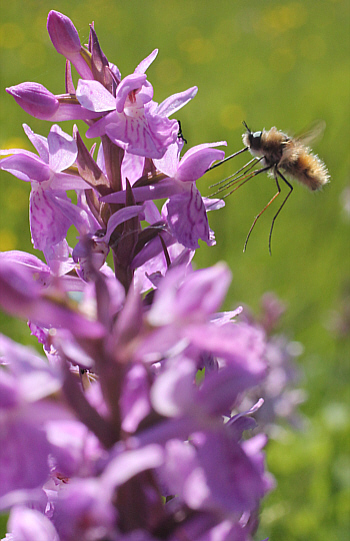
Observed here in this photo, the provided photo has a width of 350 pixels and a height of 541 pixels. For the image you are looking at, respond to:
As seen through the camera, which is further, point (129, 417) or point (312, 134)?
point (312, 134)

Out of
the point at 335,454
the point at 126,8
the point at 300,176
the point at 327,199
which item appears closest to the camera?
the point at 300,176

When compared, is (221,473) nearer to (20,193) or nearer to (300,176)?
(300,176)

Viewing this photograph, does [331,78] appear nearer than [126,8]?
No

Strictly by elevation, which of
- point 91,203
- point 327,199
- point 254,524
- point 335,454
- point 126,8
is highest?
point 126,8

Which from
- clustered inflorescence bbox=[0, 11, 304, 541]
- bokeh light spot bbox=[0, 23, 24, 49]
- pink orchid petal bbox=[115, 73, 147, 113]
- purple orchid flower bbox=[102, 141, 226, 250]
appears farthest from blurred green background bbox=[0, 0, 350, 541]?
clustered inflorescence bbox=[0, 11, 304, 541]

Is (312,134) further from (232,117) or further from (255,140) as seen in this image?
(232,117)

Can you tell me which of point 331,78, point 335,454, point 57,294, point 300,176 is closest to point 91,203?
point 57,294

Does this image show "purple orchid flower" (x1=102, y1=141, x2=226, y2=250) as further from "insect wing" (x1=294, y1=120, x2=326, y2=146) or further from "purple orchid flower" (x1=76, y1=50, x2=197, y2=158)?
"insect wing" (x1=294, y1=120, x2=326, y2=146)

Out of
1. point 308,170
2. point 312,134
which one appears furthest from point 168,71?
point 308,170

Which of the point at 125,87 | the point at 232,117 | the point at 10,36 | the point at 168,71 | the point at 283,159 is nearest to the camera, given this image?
the point at 125,87
